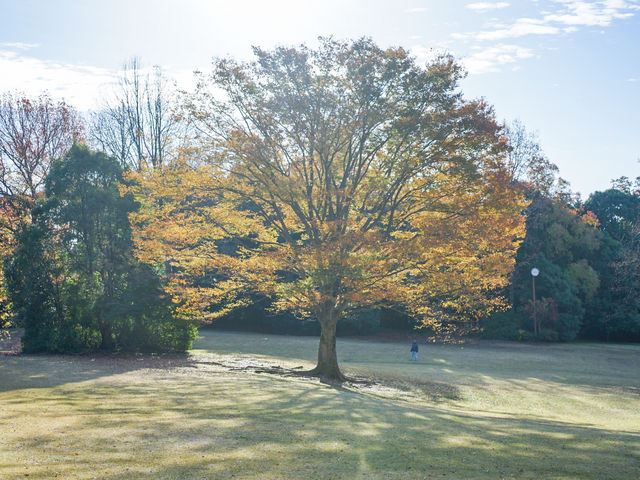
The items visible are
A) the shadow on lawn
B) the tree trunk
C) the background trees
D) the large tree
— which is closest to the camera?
the shadow on lawn

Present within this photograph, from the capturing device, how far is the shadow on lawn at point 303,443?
253 inches

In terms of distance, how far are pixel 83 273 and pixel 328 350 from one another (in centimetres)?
1157

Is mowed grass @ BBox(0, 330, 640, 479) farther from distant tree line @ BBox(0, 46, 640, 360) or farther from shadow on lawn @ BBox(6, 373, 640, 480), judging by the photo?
distant tree line @ BBox(0, 46, 640, 360)

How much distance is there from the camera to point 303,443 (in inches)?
310

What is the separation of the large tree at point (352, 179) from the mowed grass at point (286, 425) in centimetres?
347

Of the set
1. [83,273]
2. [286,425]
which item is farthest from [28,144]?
[286,425]

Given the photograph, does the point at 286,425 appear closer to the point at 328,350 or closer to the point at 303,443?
the point at 303,443

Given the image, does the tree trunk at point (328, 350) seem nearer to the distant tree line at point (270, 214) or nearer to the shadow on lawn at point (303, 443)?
the distant tree line at point (270, 214)

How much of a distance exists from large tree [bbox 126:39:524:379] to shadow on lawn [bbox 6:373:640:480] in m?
5.06

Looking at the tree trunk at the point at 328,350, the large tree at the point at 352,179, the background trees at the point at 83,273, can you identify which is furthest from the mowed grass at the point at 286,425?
the large tree at the point at 352,179

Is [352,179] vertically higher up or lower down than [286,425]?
higher up

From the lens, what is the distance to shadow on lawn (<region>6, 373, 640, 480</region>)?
643 centimetres

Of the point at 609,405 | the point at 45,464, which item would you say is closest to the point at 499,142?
the point at 609,405

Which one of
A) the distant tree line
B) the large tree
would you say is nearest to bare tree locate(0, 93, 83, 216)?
the distant tree line
